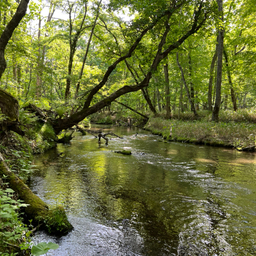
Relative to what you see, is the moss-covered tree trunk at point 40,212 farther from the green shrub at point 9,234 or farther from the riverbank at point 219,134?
the riverbank at point 219,134

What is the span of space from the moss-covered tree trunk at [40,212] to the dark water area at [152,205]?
0.53 ft

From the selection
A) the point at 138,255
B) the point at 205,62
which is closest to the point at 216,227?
the point at 138,255

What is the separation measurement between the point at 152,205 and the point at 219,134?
10.9m

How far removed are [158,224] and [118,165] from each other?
16.0ft

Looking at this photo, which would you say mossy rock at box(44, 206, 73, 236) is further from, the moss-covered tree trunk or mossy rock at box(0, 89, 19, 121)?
mossy rock at box(0, 89, 19, 121)

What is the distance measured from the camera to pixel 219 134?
1396 centimetres

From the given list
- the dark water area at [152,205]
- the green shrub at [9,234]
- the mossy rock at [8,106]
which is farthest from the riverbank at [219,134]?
the green shrub at [9,234]

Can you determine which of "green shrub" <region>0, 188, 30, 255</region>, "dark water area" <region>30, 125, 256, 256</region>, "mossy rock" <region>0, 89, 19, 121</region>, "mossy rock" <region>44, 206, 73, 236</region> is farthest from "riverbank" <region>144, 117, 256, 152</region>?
"green shrub" <region>0, 188, 30, 255</region>

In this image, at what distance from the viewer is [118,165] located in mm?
8789

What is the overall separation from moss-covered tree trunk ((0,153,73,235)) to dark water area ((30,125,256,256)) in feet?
0.53

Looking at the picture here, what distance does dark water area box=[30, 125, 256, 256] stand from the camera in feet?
11.1

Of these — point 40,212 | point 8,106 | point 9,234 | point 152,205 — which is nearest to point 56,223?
point 40,212

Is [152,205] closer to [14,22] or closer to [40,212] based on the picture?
[40,212]

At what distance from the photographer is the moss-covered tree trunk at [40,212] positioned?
3.54 metres
